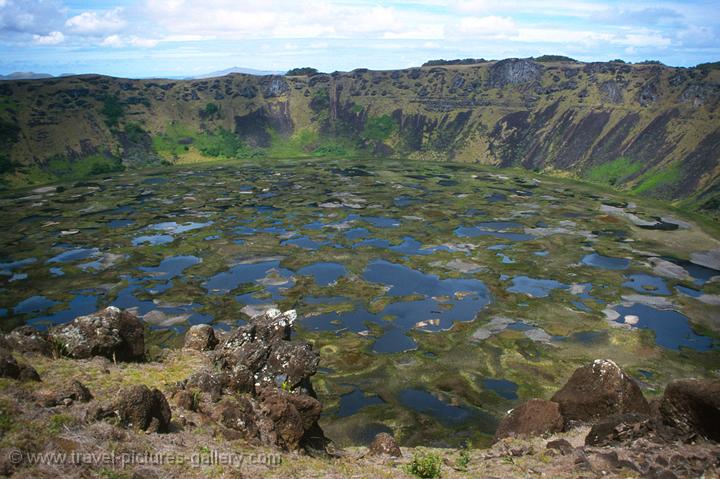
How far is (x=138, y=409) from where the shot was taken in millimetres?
24828

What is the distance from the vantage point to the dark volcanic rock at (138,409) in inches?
970

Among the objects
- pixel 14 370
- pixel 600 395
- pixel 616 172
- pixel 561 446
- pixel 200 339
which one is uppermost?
pixel 14 370

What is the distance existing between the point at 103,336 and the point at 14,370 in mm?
9408

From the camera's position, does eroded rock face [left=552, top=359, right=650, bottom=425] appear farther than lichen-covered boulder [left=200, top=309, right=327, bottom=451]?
Yes

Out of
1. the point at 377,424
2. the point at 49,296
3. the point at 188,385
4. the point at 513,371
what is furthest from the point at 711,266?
the point at 49,296

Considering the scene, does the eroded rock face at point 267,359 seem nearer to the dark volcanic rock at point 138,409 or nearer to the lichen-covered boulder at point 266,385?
the lichen-covered boulder at point 266,385

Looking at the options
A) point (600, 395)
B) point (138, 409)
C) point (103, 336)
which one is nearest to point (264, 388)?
point (138, 409)

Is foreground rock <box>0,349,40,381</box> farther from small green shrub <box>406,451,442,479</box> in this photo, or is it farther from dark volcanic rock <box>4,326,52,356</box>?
small green shrub <box>406,451,442,479</box>

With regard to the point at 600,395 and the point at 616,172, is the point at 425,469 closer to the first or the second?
the point at 600,395

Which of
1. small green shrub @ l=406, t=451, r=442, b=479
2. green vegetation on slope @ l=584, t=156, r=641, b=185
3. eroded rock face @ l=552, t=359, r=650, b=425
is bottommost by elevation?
green vegetation on slope @ l=584, t=156, r=641, b=185

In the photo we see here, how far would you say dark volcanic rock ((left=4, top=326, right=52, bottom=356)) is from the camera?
3194 cm

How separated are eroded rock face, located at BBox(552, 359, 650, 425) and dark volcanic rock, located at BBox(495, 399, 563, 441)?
1.30 meters

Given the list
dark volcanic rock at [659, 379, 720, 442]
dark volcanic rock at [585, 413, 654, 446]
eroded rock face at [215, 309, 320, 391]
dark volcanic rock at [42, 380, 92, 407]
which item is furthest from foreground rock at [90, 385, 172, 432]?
dark volcanic rock at [659, 379, 720, 442]

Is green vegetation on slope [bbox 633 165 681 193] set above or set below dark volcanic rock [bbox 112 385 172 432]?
below
